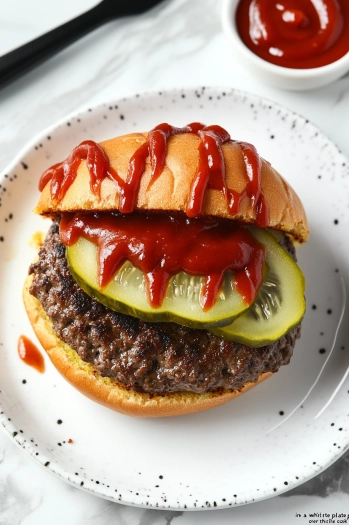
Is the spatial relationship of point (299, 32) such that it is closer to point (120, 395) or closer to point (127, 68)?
point (127, 68)

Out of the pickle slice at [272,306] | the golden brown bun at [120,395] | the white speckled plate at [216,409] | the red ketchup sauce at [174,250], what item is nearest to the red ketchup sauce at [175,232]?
the red ketchup sauce at [174,250]

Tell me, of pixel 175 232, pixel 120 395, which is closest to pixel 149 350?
pixel 120 395

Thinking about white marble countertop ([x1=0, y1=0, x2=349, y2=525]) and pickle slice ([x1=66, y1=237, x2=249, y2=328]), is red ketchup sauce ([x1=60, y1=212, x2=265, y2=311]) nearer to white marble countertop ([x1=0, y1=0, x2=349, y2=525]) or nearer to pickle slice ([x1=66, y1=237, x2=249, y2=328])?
pickle slice ([x1=66, y1=237, x2=249, y2=328])

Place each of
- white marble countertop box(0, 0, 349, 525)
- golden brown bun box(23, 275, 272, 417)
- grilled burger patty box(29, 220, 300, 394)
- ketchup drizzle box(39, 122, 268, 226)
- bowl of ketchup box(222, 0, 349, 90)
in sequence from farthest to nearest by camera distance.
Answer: white marble countertop box(0, 0, 349, 525) → bowl of ketchup box(222, 0, 349, 90) → golden brown bun box(23, 275, 272, 417) → grilled burger patty box(29, 220, 300, 394) → ketchup drizzle box(39, 122, 268, 226)

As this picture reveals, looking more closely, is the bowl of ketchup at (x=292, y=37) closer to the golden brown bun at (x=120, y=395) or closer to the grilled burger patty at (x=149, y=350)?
the grilled burger patty at (x=149, y=350)

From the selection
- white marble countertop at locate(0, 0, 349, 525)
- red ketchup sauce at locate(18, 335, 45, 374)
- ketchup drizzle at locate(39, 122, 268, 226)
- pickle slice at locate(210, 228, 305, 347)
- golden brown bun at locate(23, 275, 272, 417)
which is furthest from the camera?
white marble countertop at locate(0, 0, 349, 525)

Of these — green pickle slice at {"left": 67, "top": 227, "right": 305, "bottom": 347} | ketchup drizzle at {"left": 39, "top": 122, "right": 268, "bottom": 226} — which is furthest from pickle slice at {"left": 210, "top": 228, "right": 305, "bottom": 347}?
ketchup drizzle at {"left": 39, "top": 122, "right": 268, "bottom": 226}
